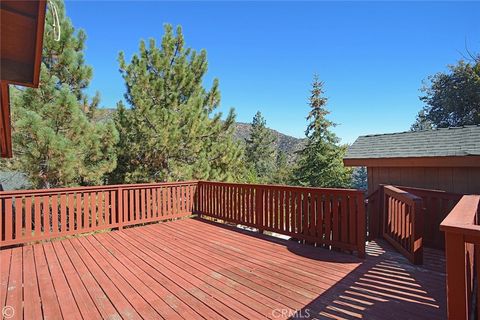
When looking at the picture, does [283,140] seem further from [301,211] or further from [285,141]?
[301,211]

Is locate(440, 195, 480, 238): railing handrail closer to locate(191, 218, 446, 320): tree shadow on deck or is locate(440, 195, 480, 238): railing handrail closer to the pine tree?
locate(191, 218, 446, 320): tree shadow on deck

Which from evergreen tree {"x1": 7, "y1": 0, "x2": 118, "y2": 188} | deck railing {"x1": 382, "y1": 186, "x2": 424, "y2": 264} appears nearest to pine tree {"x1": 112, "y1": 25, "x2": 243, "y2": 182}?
evergreen tree {"x1": 7, "y1": 0, "x2": 118, "y2": 188}

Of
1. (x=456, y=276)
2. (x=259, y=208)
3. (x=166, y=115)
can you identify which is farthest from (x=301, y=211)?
(x=166, y=115)

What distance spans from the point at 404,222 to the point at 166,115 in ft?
21.5

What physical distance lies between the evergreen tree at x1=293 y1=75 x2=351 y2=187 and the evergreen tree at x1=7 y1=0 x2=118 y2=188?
1534 centimetres

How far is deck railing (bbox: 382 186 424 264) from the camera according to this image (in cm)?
309

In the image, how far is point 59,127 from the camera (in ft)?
19.8

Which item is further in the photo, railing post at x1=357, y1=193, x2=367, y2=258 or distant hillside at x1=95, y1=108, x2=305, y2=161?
distant hillside at x1=95, y1=108, x2=305, y2=161

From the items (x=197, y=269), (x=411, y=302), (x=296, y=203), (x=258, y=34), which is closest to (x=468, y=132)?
(x=296, y=203)

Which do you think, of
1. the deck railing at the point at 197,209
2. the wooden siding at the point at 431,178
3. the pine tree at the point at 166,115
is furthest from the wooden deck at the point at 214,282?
the pine tree at the point at 166,115

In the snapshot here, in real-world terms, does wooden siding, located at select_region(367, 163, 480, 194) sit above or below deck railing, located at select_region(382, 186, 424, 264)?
above

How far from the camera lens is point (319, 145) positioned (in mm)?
19812

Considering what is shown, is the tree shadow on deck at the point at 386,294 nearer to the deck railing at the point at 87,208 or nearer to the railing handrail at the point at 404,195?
the railing handrail at the point at 404,195

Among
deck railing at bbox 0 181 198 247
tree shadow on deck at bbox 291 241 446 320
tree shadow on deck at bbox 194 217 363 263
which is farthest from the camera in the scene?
deck railing at bbox 0 181 198 247
